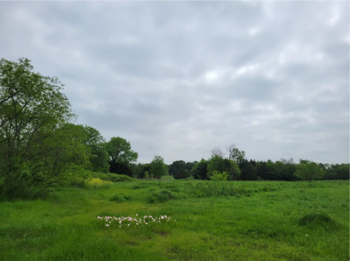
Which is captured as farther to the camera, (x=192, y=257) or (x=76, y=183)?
(x=76, y=183)

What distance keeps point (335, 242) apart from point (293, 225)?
5.85 feet

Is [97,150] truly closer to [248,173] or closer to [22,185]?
[22,185]

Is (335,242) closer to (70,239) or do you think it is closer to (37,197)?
(70,239)

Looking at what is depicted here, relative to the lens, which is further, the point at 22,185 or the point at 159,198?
the point at 159,198

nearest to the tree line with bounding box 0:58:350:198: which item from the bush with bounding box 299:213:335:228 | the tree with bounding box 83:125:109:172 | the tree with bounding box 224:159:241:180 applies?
the bush with bounding box 299:213:335:228

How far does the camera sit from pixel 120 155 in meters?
71.7

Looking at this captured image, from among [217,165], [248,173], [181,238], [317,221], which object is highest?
[217,165]

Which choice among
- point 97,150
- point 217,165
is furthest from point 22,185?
point 217,165

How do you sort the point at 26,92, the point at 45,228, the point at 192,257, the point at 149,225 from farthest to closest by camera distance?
the point at 26,92 → the point at 149,225 → the point at 45,228 → the point at 192,257

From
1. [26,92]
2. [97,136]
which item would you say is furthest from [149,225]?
[97,136]

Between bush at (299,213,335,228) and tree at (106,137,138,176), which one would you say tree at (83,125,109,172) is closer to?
tree at (106,137,138,176)

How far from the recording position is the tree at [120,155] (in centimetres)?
7012

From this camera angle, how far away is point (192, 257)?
5.37m

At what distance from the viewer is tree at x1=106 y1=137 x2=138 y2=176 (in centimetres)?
7012
